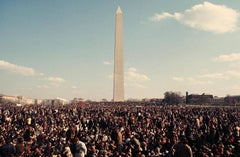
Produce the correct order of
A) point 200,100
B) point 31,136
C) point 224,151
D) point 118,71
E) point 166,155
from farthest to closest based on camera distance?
point 200,100, point 118,71, point 31,136, point 166,155, point 224,151

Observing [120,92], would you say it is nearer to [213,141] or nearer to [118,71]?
[118,71]

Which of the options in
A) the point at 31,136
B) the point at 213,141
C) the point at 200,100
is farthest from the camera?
the point at 200,100

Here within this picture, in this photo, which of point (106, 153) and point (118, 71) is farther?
point (118, 71)

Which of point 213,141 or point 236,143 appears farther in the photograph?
point 213,141

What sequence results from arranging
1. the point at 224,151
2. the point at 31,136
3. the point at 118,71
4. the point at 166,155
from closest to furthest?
the point at 224,151, the point at 166,155, the point at 31,136, the point at 118,71

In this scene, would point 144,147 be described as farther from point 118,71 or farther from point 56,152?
point 118,71

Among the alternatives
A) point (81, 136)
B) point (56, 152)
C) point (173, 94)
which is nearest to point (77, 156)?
point (56, 152)

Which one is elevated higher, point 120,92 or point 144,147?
point 120,92

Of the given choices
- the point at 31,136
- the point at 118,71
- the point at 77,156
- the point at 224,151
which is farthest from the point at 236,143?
the point at 118,71

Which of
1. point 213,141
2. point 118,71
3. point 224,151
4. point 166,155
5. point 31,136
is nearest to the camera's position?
point 224,151
